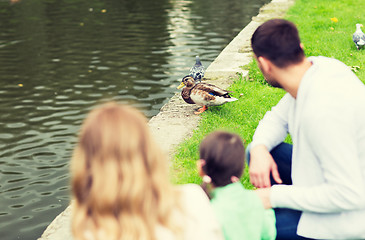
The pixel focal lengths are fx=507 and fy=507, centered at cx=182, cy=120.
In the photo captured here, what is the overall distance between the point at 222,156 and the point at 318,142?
492mm

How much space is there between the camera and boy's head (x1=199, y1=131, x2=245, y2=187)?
2395mm

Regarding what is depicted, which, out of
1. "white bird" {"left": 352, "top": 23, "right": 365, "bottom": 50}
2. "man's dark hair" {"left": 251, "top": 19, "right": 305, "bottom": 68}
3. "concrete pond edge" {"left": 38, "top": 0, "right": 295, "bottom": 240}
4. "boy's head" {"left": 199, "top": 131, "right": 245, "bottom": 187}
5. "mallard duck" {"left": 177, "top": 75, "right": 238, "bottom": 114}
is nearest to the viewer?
"boy's head" {"left": 199, "top": 131, "right": 245, "bottom": 187}

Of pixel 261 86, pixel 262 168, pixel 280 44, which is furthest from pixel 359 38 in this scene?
pixel 280 44

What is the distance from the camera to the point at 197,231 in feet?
6.92

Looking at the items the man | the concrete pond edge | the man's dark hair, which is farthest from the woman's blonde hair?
the concrete pond edge

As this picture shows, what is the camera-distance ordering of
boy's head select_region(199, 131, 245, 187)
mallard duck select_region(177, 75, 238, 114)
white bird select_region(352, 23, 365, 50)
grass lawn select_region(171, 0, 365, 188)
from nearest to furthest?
1. boy's head select_region(199, 131, 245, 187)
2. grass lawn select_region(171, 0, 365, 188)
3. mallard duck select_region(177, 75, 238, 114)
4. white bird select_region(352, 23, 365, 50)

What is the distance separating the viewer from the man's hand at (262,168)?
3.07 meters

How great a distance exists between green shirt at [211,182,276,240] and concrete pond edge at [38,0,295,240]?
154 centimetres

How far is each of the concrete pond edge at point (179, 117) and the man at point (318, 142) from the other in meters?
1.70

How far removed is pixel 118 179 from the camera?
185 centimetres

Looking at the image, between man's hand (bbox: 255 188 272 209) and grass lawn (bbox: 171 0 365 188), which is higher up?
man's hand (bbox: 255 188 272 209)

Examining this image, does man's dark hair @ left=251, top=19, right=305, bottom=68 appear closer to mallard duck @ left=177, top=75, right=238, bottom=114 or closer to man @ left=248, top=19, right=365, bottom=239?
man @ left=248, top=19, right=365, bottom=239

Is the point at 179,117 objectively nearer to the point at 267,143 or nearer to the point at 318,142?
the point at 267,143

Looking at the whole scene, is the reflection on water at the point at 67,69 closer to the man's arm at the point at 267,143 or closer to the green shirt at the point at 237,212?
the man's arm at the point at 267,143
